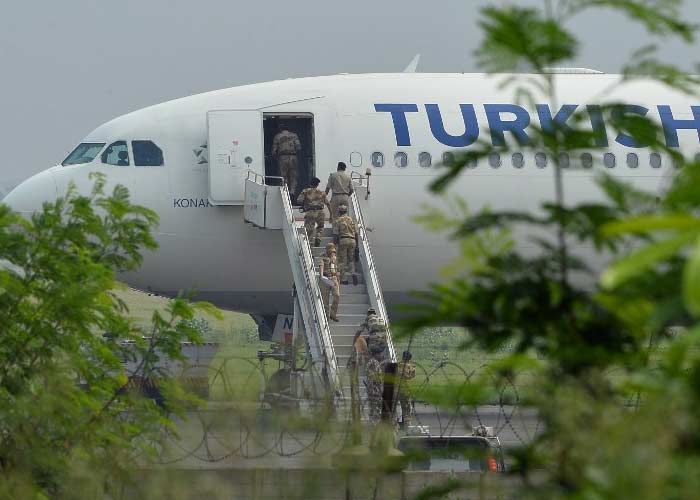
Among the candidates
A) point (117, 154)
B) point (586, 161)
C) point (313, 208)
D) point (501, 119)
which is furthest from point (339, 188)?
point (586, 161)

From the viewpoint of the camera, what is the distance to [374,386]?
20500mm

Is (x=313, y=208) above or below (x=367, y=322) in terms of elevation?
above

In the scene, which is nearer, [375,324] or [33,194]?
[375,324]

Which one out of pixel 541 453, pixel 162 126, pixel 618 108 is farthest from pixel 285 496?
pixel 162 126

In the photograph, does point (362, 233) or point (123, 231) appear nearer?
point (123, 231)

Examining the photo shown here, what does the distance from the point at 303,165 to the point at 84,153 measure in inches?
157

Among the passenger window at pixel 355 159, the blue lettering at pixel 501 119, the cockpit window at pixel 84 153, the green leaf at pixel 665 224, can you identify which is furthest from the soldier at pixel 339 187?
the green leaf at pixel 665 224

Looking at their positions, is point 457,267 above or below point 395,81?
below

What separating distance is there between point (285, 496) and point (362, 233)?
57.6 feet

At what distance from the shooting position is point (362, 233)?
24.4 metres

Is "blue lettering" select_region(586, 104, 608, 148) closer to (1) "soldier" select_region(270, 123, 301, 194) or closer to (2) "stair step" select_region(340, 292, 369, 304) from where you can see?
(2) "stair step" select_region(340, 292, 369, 304)

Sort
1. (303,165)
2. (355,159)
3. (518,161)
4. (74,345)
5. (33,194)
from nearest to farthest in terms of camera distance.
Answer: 1. (74,345)
2. (33,194)
3. (355,159)
4. (518,161)
5. (303,165)

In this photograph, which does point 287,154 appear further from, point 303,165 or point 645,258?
point 645,258

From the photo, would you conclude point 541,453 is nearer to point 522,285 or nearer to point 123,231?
point 522,285
